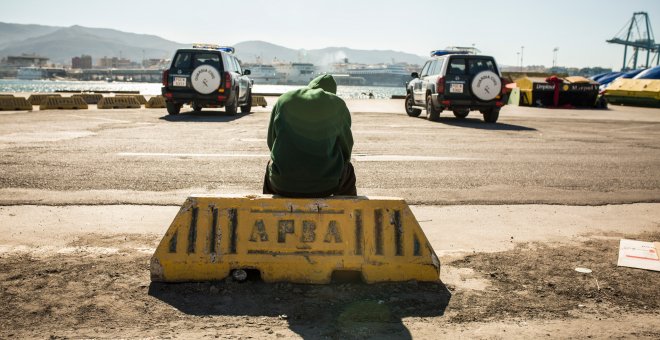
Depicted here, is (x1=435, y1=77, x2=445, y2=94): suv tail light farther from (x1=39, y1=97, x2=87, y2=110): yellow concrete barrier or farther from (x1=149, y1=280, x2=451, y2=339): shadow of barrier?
(x1=149, y1=280, x2=451, y2=339): shadow of barrier

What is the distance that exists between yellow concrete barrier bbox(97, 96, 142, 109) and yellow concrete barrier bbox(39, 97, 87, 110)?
2.87 feet

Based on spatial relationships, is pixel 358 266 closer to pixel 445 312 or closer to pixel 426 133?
pixel 445 312

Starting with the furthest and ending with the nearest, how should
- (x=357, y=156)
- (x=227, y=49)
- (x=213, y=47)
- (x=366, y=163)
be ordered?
(x=227, y=49) < (x=213, y=47) < (x=357, y=156) < (x=366, y=163)

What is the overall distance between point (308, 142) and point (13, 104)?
57.1 feet

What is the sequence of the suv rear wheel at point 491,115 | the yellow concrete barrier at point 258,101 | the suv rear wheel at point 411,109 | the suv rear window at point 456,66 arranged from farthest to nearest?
the yellow concrete barrier at point 258,101 → the suv rear wheel at point 411,109 → the suv rear wheel at point 491,115 → the suv rear window at point 456,66

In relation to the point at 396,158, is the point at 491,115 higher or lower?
higher

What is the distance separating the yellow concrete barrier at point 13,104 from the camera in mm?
17406

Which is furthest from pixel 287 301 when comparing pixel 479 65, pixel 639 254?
pixel 479 65

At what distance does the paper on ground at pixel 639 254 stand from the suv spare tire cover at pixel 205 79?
13.2 metres

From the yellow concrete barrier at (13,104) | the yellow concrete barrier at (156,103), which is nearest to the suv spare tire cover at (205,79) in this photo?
the yellow concrete barrier at (156,103)

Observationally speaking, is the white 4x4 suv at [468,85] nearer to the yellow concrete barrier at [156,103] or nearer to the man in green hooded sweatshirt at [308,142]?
the yellow concrete barrier at [156,103]

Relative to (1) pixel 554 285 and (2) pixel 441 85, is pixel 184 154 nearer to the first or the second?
(1) pixel 554 285

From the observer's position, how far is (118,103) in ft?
64.7

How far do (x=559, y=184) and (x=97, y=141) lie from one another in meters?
7.42
